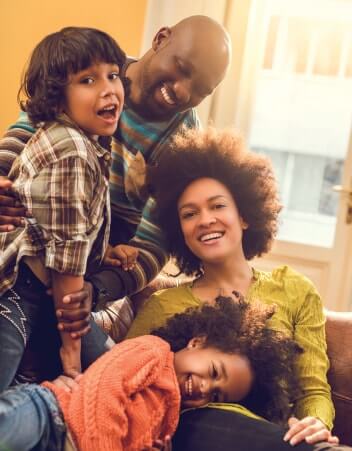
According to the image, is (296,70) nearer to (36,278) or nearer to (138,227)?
(138,227)

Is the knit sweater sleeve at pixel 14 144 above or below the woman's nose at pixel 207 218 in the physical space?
above

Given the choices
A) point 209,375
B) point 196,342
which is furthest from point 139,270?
point 209,375

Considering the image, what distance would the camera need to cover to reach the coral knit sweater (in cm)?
165

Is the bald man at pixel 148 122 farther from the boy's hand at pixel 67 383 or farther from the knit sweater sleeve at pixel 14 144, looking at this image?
the boy's hand at pixel 67 383

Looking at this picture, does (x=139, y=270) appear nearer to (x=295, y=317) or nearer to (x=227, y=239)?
(x=227, y=239)

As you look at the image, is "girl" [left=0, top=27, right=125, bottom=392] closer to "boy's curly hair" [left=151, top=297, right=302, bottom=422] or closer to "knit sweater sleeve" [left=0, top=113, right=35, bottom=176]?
"knit sweater sleeve" [left=0, top=113, right=35, bottom=176]

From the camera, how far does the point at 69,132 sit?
181 centimetres

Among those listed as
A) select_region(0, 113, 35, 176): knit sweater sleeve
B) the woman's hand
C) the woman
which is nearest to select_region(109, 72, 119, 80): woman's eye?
select_region(0, 113, 35, 176): knit sweater sleeve

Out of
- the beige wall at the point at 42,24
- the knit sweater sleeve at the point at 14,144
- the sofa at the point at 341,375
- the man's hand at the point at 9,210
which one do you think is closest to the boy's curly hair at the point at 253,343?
the sofa at the point at 341,375

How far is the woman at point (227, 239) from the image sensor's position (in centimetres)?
214

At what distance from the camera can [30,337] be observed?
6.27ft

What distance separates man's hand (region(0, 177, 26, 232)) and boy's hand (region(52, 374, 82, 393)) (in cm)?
37

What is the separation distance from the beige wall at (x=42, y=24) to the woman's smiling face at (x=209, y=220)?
1400 millimetres

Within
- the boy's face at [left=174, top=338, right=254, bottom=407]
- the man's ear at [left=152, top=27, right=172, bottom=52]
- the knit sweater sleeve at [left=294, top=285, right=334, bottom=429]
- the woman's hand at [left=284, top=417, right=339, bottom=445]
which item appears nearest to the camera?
the woman's hand at [left=284, top=417, right=339, bottom=445]
